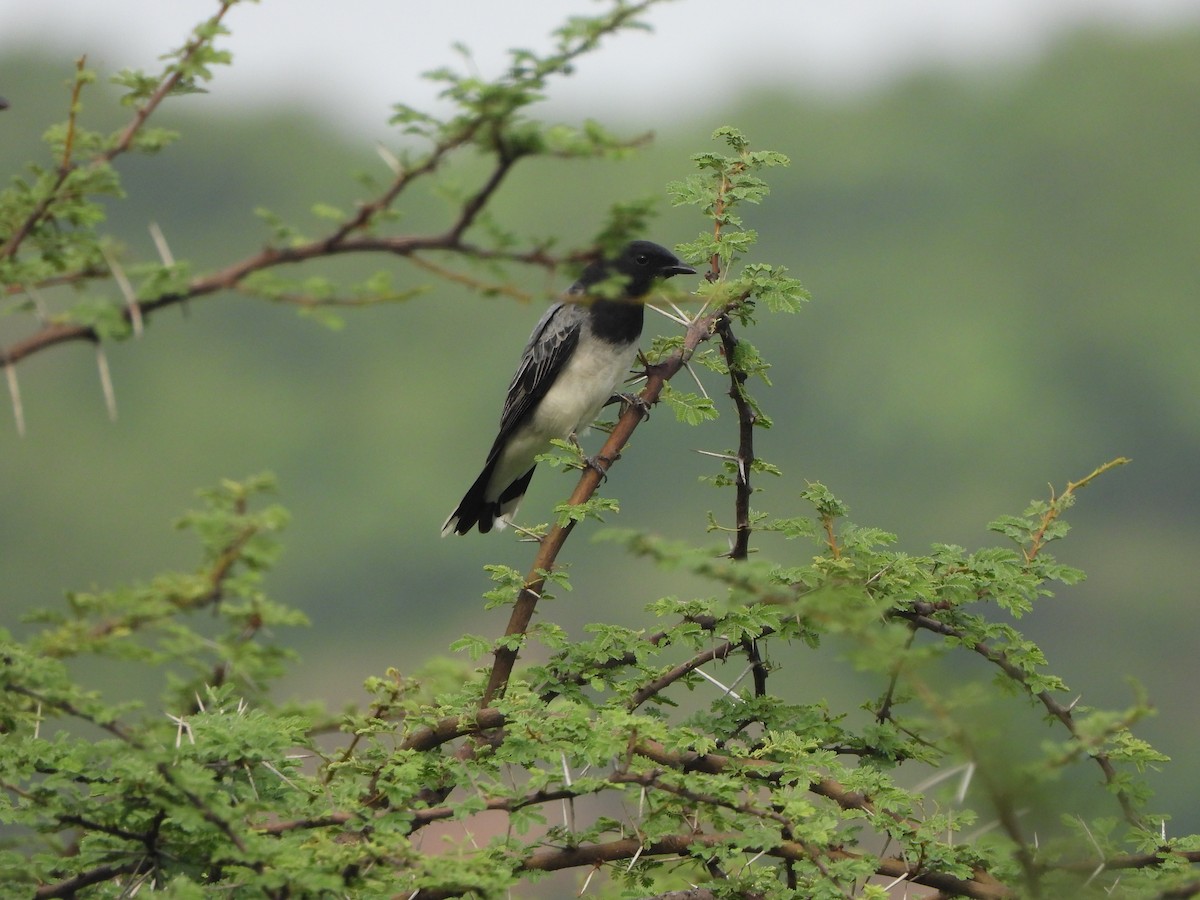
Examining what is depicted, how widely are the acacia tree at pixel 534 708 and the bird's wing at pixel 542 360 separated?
241 cm

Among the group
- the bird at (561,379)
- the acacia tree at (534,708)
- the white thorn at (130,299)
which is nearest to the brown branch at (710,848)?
the acacia tree at (534,708)

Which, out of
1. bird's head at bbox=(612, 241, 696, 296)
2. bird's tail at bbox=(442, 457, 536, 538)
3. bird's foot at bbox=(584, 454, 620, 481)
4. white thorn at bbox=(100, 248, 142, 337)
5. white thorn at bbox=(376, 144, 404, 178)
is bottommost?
bird's tail at bbox=(442, 457, 536, 538)

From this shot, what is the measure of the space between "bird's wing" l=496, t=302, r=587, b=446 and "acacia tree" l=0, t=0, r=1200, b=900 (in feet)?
7.91

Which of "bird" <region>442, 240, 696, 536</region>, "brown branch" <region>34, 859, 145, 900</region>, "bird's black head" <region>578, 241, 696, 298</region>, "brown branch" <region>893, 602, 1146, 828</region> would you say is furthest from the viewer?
"bird" <region>442, 240, 696, 536</region>

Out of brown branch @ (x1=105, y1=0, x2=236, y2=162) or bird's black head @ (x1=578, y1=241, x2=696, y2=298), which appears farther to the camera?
bird's black head @ (x1=578, y1=241, x2=696, y2=298)

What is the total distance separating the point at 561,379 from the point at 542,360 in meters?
0.17

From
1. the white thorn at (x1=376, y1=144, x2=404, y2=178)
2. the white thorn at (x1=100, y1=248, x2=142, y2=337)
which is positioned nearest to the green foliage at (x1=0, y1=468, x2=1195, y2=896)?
the white thorn at (x1=100, y1=248, x2=142, y2=337)

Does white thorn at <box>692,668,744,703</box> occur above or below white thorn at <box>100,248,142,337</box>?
below

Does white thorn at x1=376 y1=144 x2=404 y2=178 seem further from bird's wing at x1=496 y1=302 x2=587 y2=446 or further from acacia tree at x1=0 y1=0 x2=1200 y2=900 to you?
bird's wing at x1=496 y1=302 x2=587 y2=446

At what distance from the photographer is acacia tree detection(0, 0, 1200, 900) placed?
2.55 m

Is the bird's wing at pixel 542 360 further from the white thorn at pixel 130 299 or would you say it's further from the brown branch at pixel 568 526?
the white thorn at pixel 130 299

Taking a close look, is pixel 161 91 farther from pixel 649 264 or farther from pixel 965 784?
pixel 649 264

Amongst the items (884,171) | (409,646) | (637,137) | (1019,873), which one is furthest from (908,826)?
(884,171)

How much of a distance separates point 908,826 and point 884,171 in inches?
3169
